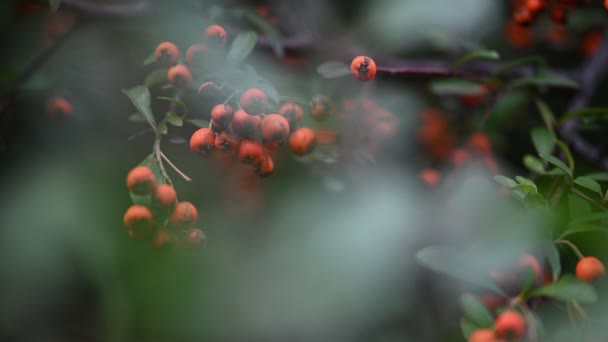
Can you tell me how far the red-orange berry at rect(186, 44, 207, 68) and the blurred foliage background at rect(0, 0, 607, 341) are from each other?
347 mm

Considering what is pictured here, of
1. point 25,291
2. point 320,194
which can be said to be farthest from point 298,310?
point 25,291

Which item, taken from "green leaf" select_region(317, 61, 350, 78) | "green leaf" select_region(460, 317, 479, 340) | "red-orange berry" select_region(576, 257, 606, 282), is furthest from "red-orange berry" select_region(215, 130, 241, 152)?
"red-orange berry" select_region(576, 257, 606, 282)

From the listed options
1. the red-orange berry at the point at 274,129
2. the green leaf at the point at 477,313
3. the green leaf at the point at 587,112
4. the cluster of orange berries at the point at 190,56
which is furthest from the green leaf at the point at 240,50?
the green leaf at the point at 587,112

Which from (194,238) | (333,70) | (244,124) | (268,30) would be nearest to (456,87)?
(333,70)

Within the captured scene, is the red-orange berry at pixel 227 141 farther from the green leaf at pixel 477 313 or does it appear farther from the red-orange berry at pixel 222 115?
the green leaf at pixel 477 313

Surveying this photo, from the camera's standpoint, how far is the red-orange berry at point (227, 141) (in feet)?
2.59

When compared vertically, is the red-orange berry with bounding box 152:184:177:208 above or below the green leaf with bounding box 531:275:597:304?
below

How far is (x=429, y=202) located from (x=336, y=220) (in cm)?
27

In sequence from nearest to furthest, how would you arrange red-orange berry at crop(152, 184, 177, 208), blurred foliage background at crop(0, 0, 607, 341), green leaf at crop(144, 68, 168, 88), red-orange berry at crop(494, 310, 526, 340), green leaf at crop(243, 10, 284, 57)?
red-orange berry at crop(494, 310, 526, 340) < red-orange berry at crop(152, 184, 177, 208) < green leaf at crop(144, 68, 168, 88) < green leaf at crop(243, 10, 284, 57) < blurred foliage background at crop(0, 0, 607, 341)

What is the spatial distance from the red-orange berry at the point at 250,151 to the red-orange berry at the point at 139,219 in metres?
0.17

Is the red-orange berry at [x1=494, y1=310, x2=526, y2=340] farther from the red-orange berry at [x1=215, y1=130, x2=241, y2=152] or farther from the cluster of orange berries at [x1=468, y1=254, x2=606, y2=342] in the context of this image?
the red-orange berry at [x1=215, y1=130, x2=241, y2=152]

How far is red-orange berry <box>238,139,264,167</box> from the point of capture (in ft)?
2.55

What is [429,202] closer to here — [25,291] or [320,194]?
[320,194]

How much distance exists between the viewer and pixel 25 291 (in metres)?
1.43
